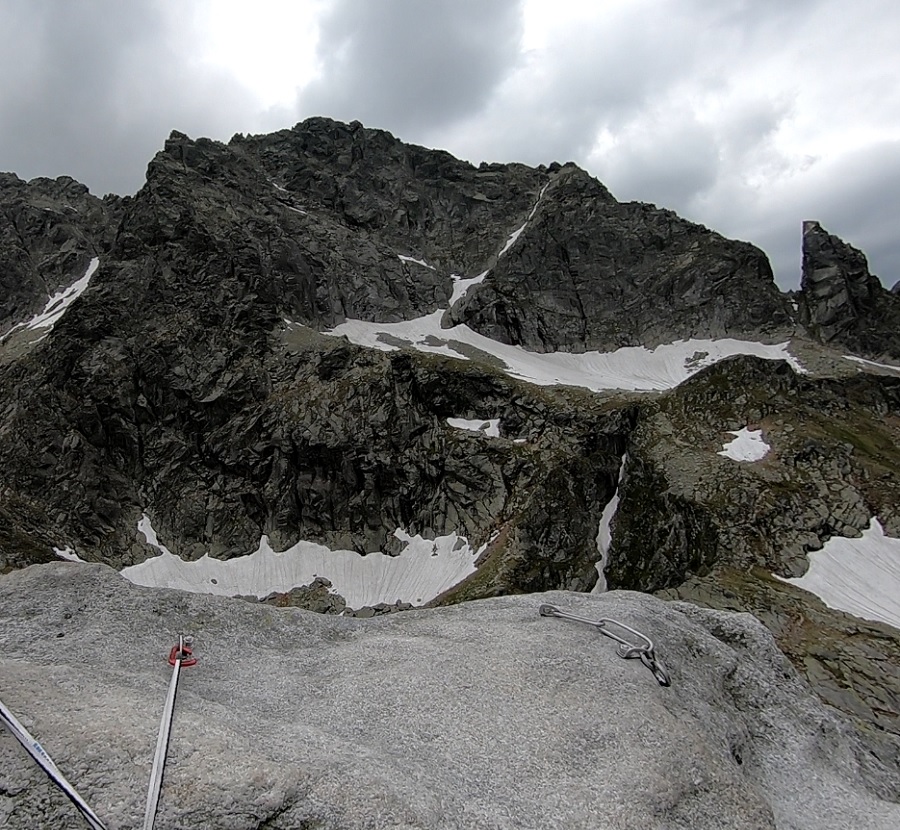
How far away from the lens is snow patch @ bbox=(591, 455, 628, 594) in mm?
67062

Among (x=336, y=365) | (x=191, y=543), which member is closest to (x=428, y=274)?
(x=336, y=365)

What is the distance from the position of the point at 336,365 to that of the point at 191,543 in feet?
110

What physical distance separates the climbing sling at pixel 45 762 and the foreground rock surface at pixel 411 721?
0.13m

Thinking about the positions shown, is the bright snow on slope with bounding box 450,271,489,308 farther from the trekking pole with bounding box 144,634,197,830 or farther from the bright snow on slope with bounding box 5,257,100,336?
the trekking pole with bounding box 144,634,197,830

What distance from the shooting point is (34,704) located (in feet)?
24.1

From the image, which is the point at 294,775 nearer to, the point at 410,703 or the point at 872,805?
the point at 410,703

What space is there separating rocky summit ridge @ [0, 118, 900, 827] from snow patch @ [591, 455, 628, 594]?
1.34 feet

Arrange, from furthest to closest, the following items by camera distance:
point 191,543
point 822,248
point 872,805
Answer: point 822,248
point 191,543
point 872,805

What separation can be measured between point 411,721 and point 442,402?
3154 inches

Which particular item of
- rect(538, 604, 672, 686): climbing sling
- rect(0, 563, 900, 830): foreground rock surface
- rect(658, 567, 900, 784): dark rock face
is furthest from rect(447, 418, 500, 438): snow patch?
rect(538, 604, 672, 686): climbing sling

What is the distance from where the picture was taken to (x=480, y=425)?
8550 cm

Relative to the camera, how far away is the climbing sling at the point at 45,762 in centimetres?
593

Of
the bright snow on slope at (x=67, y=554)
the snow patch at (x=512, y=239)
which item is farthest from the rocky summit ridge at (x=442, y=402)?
the snow patch at (x=512, y=239)

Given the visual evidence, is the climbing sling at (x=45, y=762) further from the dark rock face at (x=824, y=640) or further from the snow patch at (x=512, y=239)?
the snow patch at (x=512, y=239)
